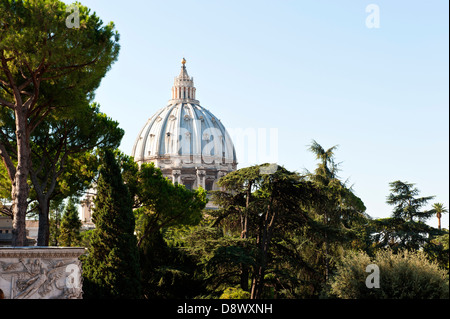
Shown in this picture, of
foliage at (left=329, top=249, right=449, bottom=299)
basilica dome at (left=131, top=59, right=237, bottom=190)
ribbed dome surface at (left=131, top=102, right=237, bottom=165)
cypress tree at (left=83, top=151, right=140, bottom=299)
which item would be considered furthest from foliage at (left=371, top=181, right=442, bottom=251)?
ribbed dome surface at (left=131, top=102, right=237, bottom=165)

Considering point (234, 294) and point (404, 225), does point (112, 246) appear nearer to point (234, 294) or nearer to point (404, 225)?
point (234, 294)

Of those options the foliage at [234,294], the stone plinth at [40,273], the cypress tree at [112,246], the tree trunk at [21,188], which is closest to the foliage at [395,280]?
the foliage at [234,294]

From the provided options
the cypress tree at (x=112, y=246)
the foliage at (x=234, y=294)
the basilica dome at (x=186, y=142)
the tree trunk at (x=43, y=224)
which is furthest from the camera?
the basilica dome at (x=186, y=142)

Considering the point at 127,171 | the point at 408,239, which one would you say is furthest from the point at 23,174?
the point at 408,239

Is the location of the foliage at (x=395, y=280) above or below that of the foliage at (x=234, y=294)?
above

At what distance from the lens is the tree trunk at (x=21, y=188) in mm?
15055

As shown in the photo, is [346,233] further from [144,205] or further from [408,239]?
[144,205]

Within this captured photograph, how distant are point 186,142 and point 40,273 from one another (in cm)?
7901

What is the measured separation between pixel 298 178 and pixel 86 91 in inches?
304

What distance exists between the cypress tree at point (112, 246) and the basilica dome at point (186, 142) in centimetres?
6597

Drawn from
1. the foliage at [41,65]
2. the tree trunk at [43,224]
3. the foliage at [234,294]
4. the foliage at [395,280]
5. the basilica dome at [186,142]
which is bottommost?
the foliage at [234,294]

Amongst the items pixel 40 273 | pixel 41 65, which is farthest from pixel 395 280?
pixel 41 65

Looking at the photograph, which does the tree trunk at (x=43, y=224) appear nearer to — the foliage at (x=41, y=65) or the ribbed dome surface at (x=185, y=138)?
the foliage at (x=41, y=65)

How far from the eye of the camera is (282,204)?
20.4 meters
